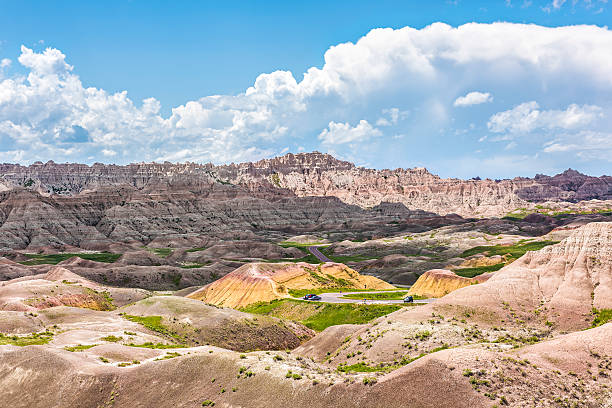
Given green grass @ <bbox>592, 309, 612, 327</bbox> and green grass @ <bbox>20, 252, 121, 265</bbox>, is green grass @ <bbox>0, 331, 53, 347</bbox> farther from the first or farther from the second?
green grass @ <bbox>20, 252, 121, 265</bbox>

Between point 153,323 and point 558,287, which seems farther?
point 153,323

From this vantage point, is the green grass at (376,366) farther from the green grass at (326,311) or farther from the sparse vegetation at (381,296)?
the sparse vegetation at (381,296)

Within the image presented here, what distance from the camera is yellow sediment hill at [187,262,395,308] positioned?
87.6 metres

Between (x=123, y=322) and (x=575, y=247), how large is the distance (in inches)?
1976

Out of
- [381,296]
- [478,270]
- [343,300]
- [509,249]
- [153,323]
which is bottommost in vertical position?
[478,270]

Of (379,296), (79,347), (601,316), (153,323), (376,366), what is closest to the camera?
(376,366)

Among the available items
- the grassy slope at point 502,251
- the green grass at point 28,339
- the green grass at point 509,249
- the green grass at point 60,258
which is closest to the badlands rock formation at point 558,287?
the green grass at point 28,339

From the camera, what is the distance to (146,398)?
1237 inches

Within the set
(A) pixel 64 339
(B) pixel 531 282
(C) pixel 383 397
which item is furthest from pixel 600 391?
(A) pixel 64 339

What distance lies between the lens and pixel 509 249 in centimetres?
14962

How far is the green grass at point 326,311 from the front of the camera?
62812mm

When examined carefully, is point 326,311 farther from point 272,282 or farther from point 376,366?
point 376,366

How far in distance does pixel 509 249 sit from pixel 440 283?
79.1 meters

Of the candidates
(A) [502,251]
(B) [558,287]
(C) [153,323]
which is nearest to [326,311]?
(C) [153,323]
